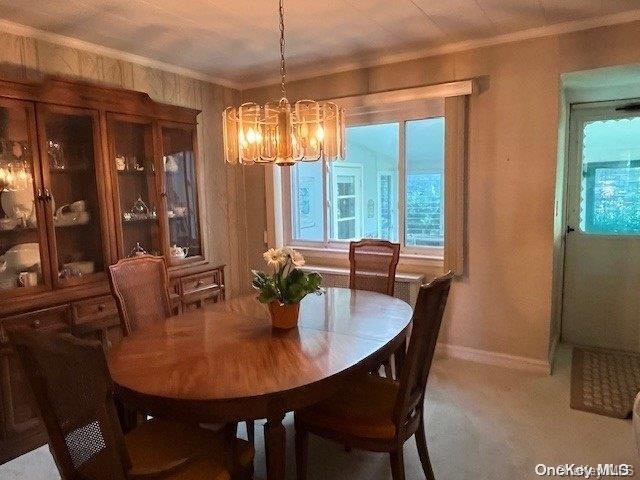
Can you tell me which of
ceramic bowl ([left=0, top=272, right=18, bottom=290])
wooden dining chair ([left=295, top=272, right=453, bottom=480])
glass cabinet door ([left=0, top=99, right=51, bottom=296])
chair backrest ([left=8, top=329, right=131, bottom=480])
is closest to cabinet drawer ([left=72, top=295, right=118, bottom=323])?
glass cabinet door ([left=0, top=99, right=51, bottom=296])

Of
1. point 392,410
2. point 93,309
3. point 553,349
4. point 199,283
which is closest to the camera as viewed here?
point 392,410

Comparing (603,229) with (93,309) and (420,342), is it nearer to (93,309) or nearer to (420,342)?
(420,342)

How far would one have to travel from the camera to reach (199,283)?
3365mm

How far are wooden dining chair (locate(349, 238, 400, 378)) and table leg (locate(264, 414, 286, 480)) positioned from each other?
1397mm

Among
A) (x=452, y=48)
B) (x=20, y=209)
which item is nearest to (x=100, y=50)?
(x=20, y=209)

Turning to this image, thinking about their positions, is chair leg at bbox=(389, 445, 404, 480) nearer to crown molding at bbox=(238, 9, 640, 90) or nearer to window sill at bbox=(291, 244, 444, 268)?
window sill at bbox=(291, 244, 444, 268)

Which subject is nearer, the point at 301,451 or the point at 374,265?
the point at 301,451

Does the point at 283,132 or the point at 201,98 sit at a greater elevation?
the point at 201,98

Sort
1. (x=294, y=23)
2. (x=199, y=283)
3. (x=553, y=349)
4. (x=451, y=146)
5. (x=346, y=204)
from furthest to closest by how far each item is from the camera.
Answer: (x=346, y=204) → (x=553, y=349) → (x=199, y=283) → (x=451, y=146) → (x=294, y=23)

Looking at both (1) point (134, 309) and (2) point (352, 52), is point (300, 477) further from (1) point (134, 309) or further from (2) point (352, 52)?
(2) point (352, 52)

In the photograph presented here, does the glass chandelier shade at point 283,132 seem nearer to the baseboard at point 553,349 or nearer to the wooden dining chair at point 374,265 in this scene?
the wooden dining chair at point 374,265

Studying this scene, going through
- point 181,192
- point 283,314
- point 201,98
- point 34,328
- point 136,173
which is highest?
point 201,98

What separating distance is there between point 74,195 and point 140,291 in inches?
36.5

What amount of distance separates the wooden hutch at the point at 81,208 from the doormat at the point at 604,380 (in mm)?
2723
